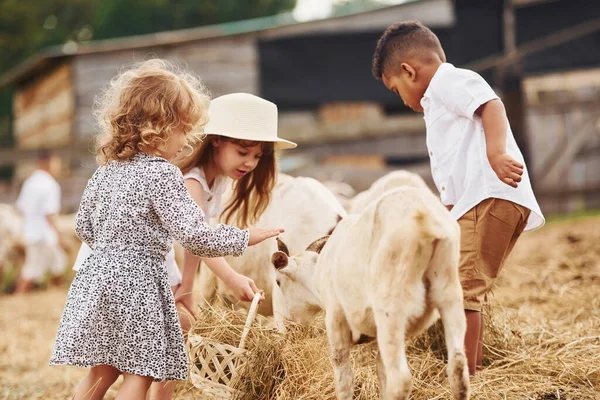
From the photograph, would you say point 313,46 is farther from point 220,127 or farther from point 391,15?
point 220,127

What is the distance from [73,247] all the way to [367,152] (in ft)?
19.0

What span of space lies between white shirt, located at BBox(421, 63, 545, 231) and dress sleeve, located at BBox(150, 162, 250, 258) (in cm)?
111

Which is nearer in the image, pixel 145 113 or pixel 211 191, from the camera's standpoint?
pixel 145 113

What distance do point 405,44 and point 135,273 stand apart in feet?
5.59

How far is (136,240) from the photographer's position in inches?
Answer: 129

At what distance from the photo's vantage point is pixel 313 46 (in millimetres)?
17562

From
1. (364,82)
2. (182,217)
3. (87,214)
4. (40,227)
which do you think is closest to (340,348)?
(182,217)

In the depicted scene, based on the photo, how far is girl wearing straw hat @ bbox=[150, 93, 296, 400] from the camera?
3.86 meters

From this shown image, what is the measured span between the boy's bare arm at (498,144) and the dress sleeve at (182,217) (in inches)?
46.7

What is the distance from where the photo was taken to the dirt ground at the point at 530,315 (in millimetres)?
4363

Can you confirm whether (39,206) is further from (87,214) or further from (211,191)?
(87,214)

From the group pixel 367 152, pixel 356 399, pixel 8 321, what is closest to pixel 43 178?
pixel 8 321

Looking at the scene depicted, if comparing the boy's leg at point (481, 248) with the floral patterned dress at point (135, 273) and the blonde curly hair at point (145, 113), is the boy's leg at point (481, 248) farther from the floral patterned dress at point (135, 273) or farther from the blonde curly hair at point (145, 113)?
the blonde curly hair at point (145, 113)

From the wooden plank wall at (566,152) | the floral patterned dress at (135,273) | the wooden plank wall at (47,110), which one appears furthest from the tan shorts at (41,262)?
the wooden plank wall at (566,152)
